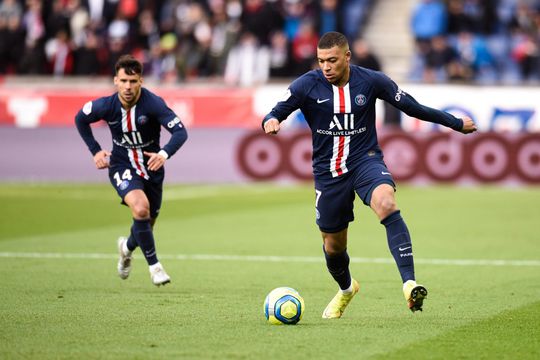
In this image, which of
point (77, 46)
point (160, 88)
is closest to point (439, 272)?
point (160, 88)

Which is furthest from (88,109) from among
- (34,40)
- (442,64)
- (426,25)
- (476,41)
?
(34,40)

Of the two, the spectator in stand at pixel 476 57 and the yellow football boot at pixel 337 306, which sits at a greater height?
the yellow football boot at pixel 337 306

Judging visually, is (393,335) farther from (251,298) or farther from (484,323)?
(251,298)

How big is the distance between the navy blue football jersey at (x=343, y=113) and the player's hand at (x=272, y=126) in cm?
39

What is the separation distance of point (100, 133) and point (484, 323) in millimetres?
17071

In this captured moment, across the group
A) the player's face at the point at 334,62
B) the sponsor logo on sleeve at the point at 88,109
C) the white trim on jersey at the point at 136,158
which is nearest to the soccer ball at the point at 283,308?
the player's face at the point at 334,62

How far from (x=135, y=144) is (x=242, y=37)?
14932mm

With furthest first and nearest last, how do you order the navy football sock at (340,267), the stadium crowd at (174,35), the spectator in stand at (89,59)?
the spectator in stand at (89,59), the stadium crowd at (174,35), the navy football sock at (340,267)

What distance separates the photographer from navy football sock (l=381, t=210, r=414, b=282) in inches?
326

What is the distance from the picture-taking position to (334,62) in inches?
341

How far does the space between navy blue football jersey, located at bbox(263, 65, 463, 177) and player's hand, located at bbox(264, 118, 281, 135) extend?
1.29 feet

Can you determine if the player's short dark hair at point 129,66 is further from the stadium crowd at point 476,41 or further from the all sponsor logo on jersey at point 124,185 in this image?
the stadium crowd at point 476,41

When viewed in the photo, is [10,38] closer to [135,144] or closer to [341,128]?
[135,144]

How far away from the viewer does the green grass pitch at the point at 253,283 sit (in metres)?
7.42
